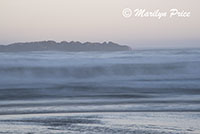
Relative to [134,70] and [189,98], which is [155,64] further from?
[189,98]

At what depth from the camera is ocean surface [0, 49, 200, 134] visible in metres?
11.1

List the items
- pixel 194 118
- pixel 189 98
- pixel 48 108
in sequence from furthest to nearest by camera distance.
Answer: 1. pixel 189 98
2. pixel 48 108
3. pixel 194 118

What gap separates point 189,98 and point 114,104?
2.95 m

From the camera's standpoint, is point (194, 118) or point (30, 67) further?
point (30, 67)

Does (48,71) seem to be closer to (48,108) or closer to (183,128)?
(48,108)

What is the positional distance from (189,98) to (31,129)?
25.3 feet

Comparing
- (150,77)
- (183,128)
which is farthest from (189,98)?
(150,77)

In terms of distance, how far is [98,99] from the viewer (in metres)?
17.4

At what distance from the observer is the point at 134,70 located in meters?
31.7

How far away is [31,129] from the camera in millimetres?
10641

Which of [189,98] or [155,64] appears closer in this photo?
[189,98]

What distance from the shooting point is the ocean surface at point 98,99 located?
1107 centimetres

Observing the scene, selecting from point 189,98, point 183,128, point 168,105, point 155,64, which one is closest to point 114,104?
point 168,105

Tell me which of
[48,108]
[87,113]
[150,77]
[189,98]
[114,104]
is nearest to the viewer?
[87,113]
